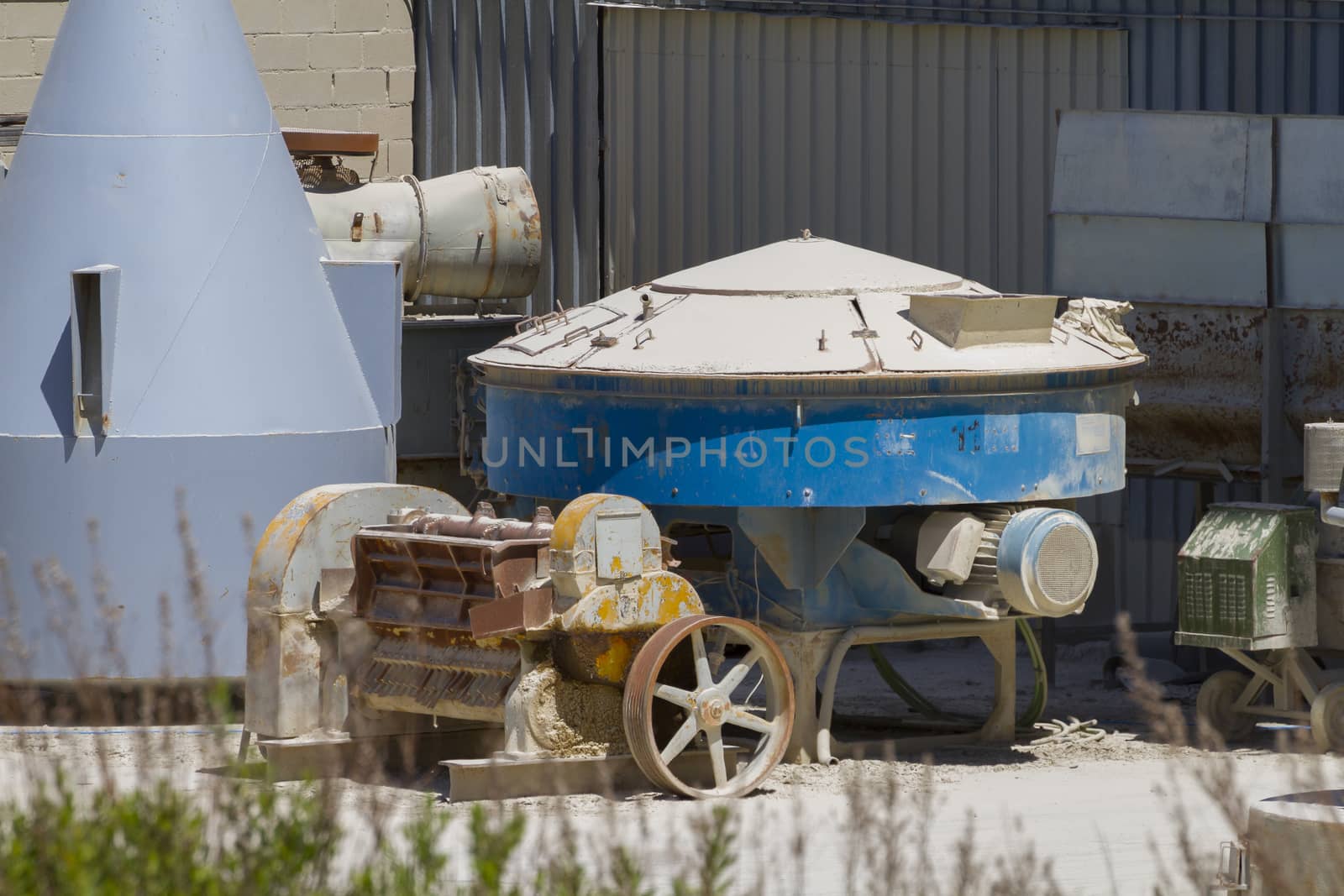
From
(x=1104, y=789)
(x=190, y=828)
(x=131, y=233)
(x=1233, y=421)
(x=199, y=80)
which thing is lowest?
(x=1104, y=789)

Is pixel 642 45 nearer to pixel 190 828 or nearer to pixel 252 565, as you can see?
pixel 252 565

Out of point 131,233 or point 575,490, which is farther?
point 131,233

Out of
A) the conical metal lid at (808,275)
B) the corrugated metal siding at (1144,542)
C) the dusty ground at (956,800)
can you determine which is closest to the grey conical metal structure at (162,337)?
the dusty ground at (956,800)

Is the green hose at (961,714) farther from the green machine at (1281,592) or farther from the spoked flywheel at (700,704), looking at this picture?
the spoked flywheel at (700,704)

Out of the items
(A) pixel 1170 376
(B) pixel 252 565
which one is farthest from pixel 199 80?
(A) pixel 1170 376

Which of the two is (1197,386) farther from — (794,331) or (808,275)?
(794,331)

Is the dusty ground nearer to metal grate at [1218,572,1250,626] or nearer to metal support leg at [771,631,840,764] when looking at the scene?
metal support leg at [771,631,840,764]

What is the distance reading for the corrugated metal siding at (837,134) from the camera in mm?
11039

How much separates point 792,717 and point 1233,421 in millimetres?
2695

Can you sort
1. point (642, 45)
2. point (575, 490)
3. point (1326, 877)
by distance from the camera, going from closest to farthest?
point (1326, 877)
point (575, 490)
point (642, 45)

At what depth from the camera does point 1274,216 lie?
350 inches

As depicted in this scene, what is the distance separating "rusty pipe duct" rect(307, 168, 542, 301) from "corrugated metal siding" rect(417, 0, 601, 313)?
0.73 meters

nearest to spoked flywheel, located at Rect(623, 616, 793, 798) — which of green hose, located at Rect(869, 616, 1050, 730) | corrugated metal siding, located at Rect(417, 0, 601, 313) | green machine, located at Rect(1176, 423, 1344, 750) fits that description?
green hose, located at Rect(869, 616, 1050, 730)

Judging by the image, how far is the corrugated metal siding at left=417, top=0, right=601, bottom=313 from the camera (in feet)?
36.9
